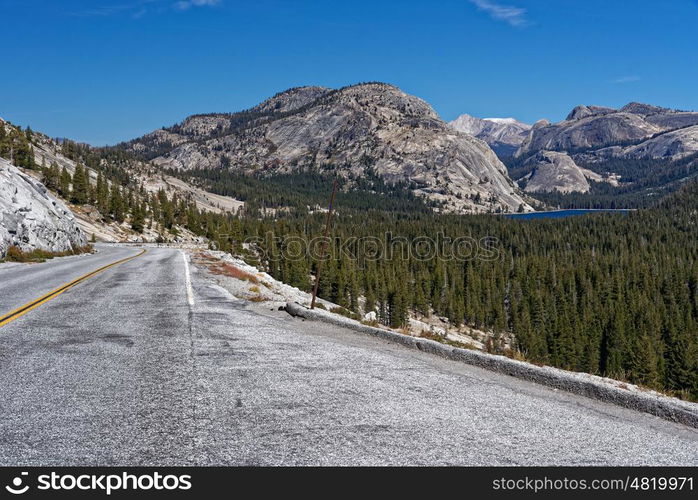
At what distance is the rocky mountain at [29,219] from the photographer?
31484 mm

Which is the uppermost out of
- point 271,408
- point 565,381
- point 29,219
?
point 29,219

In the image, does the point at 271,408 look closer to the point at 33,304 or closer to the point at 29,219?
the point at 33,304

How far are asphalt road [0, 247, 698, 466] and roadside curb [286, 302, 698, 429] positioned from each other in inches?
14.4

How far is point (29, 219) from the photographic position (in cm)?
3472

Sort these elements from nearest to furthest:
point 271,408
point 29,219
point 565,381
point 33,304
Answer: point 271,408 < point 565,381 < point 33,304 < point 29,219

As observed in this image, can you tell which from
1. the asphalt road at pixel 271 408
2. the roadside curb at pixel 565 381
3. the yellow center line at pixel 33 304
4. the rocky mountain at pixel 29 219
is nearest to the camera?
the asphalt road at pixel 271 408

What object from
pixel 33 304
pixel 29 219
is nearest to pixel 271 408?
pixel 33 304

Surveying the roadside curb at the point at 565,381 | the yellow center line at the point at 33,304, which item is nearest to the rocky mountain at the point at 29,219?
the yellow center line at the point at 33,304

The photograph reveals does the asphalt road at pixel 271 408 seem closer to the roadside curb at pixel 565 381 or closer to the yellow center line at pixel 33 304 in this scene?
the roadside curb at pixel 565 381

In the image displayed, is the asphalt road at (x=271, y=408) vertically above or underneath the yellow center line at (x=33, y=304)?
above

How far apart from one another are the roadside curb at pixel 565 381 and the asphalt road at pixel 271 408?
1.20 feet

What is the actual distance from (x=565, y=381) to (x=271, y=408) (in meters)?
5.82
